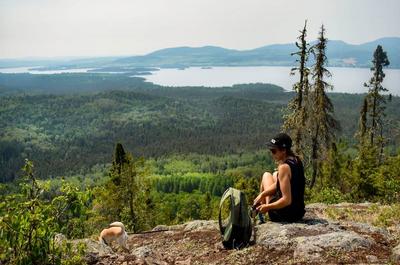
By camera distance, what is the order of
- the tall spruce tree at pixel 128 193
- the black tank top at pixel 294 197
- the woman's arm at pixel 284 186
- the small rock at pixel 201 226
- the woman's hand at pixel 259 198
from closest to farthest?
1. the woman's arm at pixel 284 186
2. the black tank top at pixel 294 197
3. the woman's hand at pixel 259 198
4. the small rock at pixel 201 226
5. the tall spruce tree at pixel 128 193

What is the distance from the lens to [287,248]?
7539mm

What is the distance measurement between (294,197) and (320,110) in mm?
19665

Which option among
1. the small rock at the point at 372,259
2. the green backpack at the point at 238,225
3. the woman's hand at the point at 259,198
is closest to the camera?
the small rock at the point at 372,259

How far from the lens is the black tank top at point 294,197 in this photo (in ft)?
27.8

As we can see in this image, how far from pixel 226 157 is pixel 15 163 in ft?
324

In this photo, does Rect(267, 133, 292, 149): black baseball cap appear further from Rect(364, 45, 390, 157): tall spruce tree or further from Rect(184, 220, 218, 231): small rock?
Rect(364, 45, 390, 157): tall spruce tree

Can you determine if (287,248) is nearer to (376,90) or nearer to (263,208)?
(263,208)

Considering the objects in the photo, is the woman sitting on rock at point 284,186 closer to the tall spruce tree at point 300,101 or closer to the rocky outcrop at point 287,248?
the rocky outcrop at point 287,248

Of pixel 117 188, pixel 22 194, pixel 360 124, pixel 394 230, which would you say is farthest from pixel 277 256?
pixel 360 124

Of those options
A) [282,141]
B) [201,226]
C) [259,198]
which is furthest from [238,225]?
[201,226]

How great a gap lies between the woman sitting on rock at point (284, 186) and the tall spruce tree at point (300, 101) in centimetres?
1789

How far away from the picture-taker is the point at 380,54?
36344mm

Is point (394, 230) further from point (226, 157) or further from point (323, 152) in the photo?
point (226, 157)

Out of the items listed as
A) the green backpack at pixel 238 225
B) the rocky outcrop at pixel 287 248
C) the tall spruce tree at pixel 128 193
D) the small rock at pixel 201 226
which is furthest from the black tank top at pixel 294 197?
the tall spruce tree at pixel 128 193
